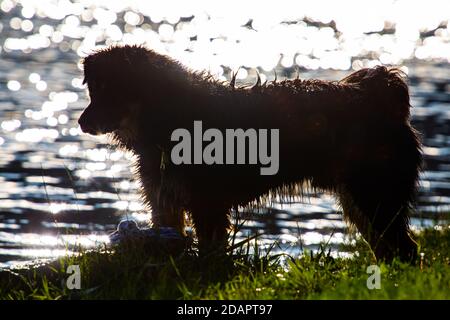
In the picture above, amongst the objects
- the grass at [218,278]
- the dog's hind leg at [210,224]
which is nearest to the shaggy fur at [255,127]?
the dog's hind leg at [210,224]

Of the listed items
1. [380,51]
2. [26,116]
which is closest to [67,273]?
[26,116]

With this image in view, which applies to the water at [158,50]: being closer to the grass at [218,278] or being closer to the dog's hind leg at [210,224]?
the grass at [218,278]

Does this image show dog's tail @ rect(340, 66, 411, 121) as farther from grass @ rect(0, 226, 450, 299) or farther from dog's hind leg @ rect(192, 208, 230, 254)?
dog's hind leg @ rect(192, 208, 230, 254)

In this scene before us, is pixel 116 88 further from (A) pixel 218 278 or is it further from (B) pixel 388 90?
(B) pixel 388 90

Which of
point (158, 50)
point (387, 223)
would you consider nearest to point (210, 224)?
point (387, 223)

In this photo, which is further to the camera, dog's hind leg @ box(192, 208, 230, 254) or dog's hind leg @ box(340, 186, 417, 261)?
dog's hind leg @ box(340, 186, 417, 261)

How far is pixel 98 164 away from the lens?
1705 centimetres

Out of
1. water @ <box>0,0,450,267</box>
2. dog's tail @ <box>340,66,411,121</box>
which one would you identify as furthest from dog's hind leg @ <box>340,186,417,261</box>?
water @ <box>0,0,450,267</box>

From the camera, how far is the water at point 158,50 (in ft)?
43.7

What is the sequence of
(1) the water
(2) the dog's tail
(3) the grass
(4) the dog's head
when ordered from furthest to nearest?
(1) the water, (2) the dog's tail, (4) the dog's head, (3) the grass

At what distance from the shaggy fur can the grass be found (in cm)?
48

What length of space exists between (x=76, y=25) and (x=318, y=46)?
7.82 metres

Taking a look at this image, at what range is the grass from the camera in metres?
6.89

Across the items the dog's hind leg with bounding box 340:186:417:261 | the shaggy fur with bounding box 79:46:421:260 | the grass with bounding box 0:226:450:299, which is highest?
the shaggy fur with bounding box 79:46:421:260
